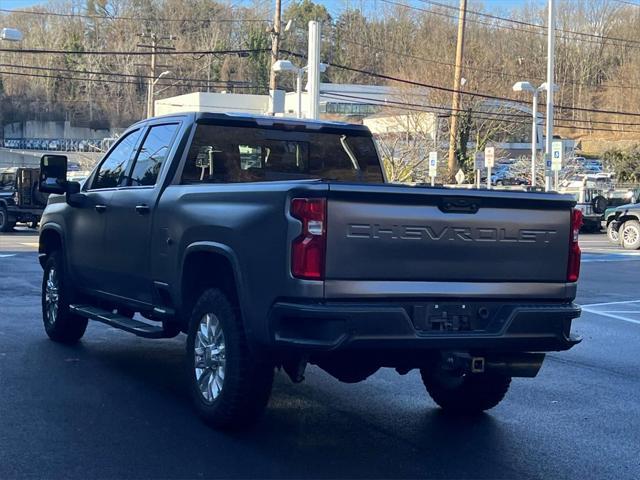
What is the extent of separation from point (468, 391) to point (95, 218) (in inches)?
140

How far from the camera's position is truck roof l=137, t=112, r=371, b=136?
24.3ft

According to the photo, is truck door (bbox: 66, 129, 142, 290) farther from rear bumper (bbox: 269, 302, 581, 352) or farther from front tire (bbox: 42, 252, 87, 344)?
rear bumper (bbox: 269, 302, 581, 352)

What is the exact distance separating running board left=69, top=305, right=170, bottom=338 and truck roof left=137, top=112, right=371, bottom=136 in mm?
1646

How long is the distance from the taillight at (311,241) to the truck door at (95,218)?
10.2ft

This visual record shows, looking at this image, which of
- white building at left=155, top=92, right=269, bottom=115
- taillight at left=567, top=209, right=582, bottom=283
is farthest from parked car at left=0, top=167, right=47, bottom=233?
white building at left=155, top=92, right=269, bottom=115

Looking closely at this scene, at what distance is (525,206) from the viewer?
18.8ft

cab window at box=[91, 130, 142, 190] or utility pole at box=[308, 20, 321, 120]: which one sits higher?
utility pole at box=[308, 20, 321, 120]

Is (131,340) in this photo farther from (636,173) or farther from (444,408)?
(636,173)

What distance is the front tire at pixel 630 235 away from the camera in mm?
24391

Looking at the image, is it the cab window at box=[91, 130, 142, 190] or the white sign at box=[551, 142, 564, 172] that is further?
the white sign at box=[551, 142, 564, 172]

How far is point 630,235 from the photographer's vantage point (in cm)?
2464

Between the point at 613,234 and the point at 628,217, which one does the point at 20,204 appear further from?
the point at 628,217

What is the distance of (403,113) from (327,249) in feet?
160

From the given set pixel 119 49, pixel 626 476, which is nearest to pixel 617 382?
pixel 626 476
